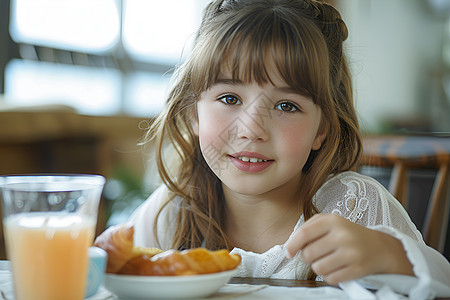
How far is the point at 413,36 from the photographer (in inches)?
179

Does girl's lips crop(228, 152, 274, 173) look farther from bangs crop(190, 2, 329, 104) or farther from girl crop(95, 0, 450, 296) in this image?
bangs crop(190, 2, 329, 104)

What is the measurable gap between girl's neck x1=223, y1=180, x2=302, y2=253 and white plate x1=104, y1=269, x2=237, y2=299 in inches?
24.2

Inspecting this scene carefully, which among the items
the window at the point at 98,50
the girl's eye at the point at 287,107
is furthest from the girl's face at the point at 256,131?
the window at the point at 98,50

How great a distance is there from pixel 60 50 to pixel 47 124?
1481mm

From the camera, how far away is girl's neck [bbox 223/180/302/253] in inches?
48.7

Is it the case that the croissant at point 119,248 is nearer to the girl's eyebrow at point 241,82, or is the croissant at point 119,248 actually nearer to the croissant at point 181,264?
the croissant at point 181,264

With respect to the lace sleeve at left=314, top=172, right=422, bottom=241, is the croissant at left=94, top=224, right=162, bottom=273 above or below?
above

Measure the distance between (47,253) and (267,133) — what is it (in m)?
0.57

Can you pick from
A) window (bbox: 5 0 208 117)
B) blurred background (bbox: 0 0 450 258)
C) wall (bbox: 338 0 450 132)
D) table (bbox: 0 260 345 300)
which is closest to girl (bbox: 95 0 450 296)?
table (bbox: 0 260 345 300)

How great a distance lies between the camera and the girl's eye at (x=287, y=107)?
1.07m

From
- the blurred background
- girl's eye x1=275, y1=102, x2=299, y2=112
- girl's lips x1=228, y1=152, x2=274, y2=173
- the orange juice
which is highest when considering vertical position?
girl's eye x1=275, y1=102, x2=299, y2=112

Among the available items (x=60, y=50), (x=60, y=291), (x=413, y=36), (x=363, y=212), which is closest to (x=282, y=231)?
(x=363, y=212)

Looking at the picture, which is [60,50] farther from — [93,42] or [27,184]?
[27,184]

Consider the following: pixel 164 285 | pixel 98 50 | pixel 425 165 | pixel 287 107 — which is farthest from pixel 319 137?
pixel 98 50
